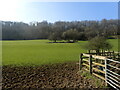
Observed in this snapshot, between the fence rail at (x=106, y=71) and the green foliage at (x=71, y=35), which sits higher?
the green foliage at (x=71, y=35)

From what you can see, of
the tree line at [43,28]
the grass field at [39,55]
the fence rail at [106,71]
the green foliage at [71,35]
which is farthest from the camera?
the tree line at [43,28]

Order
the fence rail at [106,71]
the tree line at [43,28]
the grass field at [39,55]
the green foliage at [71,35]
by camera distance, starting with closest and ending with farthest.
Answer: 1. the fence rail at [106,71]
2. the grass field at [39,55]
3. the green foliage at [71,35]
4. the tree line at [43,28]

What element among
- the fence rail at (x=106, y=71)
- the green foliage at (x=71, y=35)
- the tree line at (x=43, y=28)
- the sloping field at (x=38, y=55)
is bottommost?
the sloping field at (x=38, y=55)

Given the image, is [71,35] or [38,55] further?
[71,35]

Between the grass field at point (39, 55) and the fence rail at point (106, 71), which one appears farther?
the grass field at point (39, 55)

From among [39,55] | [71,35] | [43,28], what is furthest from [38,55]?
[43,28]

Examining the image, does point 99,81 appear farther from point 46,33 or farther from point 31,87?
point 46,33

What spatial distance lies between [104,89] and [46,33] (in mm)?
97017

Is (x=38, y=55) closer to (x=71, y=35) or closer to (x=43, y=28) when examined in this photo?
(x=71, y=35)

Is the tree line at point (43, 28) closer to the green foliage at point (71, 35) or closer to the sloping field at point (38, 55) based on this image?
the green foliage at point (71, 35)

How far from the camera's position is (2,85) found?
698 cm

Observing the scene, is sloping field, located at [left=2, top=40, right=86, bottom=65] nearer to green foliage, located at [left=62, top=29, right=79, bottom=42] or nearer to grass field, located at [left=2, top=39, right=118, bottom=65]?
grass field, located at [left=2, top=39, right=118, bottom=65]

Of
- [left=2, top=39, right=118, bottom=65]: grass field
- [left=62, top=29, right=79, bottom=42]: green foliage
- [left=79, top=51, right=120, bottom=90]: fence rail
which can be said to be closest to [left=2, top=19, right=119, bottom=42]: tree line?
[left=62, top=29, right=79, bottom=42]: green foliage

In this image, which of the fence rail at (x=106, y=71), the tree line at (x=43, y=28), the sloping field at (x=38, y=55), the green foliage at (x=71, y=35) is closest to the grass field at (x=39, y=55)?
the sloping field at (x=38, y=55)
